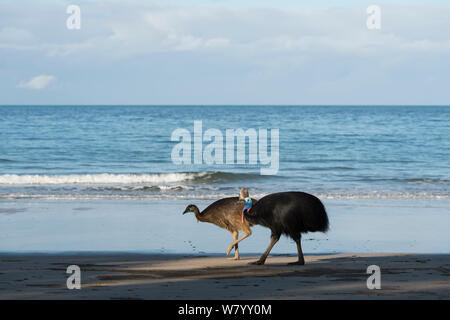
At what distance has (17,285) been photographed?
838 centimetres

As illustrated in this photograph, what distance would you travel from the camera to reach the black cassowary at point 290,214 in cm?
947

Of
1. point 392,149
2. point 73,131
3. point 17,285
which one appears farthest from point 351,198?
point 73,131

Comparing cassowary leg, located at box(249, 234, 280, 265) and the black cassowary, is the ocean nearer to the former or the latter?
cassowary leg, located at box(249, 234, 280, 265)

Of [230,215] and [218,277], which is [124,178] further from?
[218,277]

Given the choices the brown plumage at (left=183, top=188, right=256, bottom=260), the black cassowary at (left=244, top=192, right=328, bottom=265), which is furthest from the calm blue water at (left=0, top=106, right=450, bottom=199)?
the black cassowary at (left=244, top=192, right=328, bottom=265)

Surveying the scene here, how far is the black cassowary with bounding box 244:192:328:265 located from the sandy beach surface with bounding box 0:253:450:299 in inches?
22.8

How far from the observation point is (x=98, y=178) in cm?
2662

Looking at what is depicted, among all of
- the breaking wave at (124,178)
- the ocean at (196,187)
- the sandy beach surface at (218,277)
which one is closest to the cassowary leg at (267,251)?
the sandy beach surface at (218,277)

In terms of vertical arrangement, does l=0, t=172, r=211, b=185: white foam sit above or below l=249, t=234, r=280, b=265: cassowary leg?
above

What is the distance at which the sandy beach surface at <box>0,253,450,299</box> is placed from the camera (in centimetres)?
780

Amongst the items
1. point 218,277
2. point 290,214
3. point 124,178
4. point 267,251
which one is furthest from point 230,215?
point 124,178

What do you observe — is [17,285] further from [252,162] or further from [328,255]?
[252,162]

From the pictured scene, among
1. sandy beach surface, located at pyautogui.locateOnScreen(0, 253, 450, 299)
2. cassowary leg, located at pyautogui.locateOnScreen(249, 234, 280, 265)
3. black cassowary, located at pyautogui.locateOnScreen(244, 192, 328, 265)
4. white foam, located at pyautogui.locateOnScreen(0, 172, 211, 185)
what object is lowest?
sandy beach surface, located at pyautogui.locateOnScreen(0, 253, 450, 299)

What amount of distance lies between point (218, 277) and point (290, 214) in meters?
1.41
